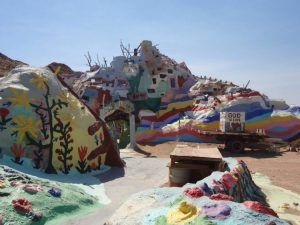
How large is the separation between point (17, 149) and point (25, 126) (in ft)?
2.33

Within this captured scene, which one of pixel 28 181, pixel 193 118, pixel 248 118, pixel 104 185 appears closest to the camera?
pixel 28 181

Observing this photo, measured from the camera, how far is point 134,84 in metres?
38.5

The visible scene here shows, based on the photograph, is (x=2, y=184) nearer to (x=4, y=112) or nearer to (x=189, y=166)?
(x=4, y=112)

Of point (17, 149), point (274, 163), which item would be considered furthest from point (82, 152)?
point (274, 163)

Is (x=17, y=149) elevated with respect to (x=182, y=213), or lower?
elevated

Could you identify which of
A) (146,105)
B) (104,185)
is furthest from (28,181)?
(146,105)

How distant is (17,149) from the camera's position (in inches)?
395

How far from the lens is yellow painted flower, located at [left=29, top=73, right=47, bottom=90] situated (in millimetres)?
11445

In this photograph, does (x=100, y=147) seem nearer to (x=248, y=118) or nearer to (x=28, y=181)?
(x=28, y=181)

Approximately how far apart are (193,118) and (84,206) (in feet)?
62.0

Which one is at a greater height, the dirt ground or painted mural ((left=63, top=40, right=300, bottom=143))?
painted mural ((left=63, top=40, right=300, bottom=143))

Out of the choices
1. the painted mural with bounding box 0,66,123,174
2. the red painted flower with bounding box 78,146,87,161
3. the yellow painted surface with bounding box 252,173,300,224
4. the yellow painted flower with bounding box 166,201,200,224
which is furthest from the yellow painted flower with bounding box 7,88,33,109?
the yellow painted flower with bounding box 166,201,200,224

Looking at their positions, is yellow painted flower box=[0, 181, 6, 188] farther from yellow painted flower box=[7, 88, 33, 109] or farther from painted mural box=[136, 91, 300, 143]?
painted mural box=[136, 91, 300, 143]

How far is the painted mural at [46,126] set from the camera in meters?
10.2
